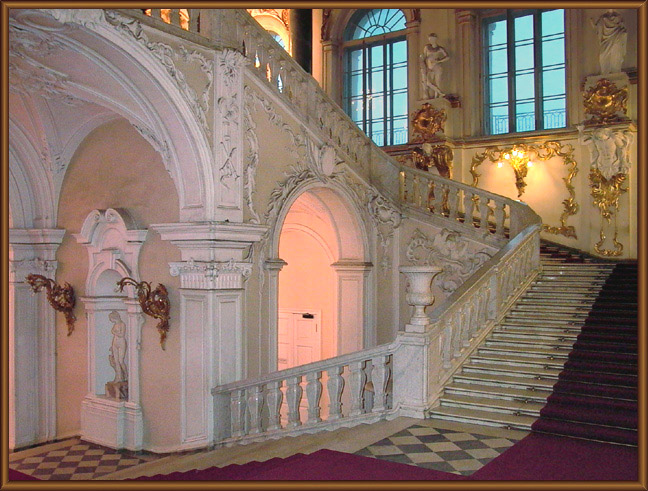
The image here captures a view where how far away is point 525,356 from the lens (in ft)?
26.0

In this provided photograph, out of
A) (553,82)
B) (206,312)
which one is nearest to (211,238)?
(206,312)

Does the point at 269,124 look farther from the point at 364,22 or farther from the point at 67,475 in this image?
the point at 364,22

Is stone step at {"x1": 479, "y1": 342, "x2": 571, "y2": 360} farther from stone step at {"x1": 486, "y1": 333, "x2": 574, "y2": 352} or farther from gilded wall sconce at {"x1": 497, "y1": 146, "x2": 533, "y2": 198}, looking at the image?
gilded wall sconce at {"x1": 497, "y1": 146, "x2": 533, "y2": 198}

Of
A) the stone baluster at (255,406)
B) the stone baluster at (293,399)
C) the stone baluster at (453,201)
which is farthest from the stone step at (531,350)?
the stone baluster at (453,201)

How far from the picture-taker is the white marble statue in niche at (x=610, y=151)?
40.6 ft

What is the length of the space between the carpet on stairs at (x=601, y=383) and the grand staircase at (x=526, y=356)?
0.13m

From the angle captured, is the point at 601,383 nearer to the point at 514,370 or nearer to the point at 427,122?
the point at 514,370

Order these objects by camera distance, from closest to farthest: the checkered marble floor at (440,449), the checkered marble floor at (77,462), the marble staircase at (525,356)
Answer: the checkered marble floor at (440,449) < the marble staircase at (525,356) < the checkered marble floor at (77,462)

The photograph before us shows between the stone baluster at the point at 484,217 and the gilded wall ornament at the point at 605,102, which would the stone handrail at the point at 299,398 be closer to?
the stone baluster at the point at 484,217

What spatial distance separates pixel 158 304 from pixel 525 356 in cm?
448

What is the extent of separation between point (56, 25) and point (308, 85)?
4046mm

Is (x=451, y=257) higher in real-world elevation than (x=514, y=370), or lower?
higher

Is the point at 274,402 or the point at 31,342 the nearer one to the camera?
the point at 274,402

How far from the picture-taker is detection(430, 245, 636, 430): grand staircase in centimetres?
690
